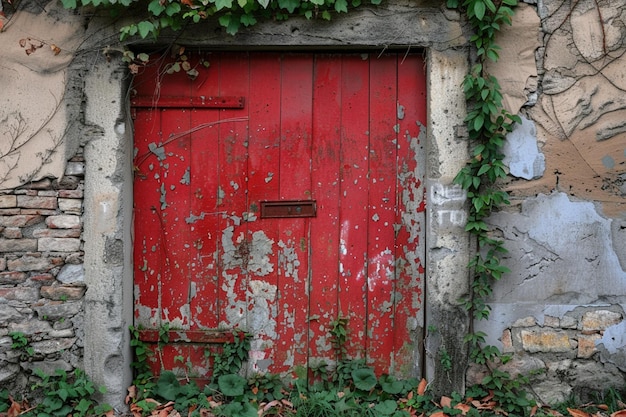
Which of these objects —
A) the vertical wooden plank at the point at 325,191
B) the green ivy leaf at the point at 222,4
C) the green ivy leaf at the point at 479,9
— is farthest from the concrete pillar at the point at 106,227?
the green ivy leaf at the point at 479,9

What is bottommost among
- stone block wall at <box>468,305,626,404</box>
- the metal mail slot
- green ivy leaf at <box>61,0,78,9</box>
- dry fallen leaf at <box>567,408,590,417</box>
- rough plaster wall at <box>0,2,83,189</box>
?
dry fallen leaf at <box>567,408,590,417</box>

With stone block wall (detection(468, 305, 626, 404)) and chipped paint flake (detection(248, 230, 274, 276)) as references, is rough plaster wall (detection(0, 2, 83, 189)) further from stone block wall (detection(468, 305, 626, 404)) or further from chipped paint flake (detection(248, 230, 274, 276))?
stone block wall (detection(468, 305, 626, 404))

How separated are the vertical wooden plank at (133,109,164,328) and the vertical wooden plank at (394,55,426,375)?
1.34 m

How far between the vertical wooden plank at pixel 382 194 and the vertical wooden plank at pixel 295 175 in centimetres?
36

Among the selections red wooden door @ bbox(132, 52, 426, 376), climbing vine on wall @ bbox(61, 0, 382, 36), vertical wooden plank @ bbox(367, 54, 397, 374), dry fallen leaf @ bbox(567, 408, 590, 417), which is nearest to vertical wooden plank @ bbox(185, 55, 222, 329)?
red wooden door @ bbox(132, 52, 426, 376)

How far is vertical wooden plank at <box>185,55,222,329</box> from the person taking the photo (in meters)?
3.15

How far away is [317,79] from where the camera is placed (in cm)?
315

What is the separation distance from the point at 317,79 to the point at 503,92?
1.00 metres

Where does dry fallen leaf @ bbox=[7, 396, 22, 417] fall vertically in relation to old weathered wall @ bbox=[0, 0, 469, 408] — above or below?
below

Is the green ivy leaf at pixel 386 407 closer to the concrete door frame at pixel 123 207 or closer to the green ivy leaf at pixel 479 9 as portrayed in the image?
the concrete door frame at pixel 123 207

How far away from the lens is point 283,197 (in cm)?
316

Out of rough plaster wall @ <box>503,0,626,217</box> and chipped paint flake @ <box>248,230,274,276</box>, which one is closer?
rough plaster wall @ <box>503,0,626,217</box>

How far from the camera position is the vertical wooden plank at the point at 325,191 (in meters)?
3.15

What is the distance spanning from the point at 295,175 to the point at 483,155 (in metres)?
1.01
